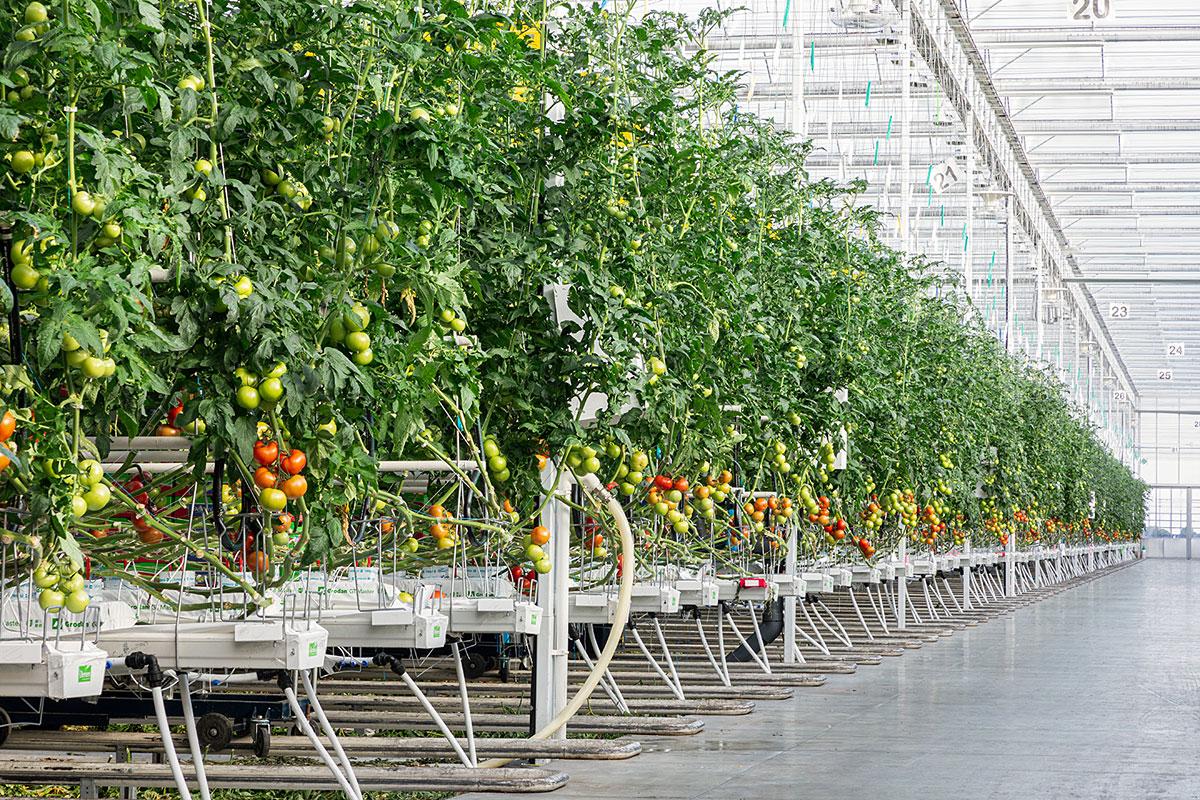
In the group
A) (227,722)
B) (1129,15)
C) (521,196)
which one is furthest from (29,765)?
(1129,15)

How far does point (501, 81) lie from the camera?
4.88 metres

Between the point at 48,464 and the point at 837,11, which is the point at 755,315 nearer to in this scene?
the point at 48,464

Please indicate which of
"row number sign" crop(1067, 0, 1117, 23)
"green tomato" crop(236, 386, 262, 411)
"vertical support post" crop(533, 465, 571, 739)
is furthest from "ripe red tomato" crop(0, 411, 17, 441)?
"row number sign" crop(1067, 0, 1117, 23)

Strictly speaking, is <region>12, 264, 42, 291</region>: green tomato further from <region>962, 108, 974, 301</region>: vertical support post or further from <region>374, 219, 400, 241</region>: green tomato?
<region>962, 108, 974, 301</region>: vertical support post

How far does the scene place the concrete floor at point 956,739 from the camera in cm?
602

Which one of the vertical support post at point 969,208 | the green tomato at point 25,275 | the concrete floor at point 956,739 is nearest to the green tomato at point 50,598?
the green tomato at point 25,275

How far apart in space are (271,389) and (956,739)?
4.87m

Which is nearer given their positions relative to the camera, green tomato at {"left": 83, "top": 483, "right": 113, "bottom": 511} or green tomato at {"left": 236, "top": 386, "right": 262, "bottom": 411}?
green tomato at {"left": 83, "top": 483, "right": 113, "bottom": 511}

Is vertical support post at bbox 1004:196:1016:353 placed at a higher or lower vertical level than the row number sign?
lower

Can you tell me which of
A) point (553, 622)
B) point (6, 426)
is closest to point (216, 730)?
point (553, 622)

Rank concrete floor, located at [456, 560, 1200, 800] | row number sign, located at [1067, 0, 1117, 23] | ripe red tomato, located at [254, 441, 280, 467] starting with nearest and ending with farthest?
ripe red tomato, located at [254, 441, 280, 467] < concrete floor, located at [456, 560, 1200, 800] < row number sign, located at [1067, 0, 1117, 23]

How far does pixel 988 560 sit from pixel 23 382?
18.2 m

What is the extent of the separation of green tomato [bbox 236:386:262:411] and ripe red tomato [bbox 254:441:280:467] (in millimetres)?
114

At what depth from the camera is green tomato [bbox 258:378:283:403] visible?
11.1 feet
